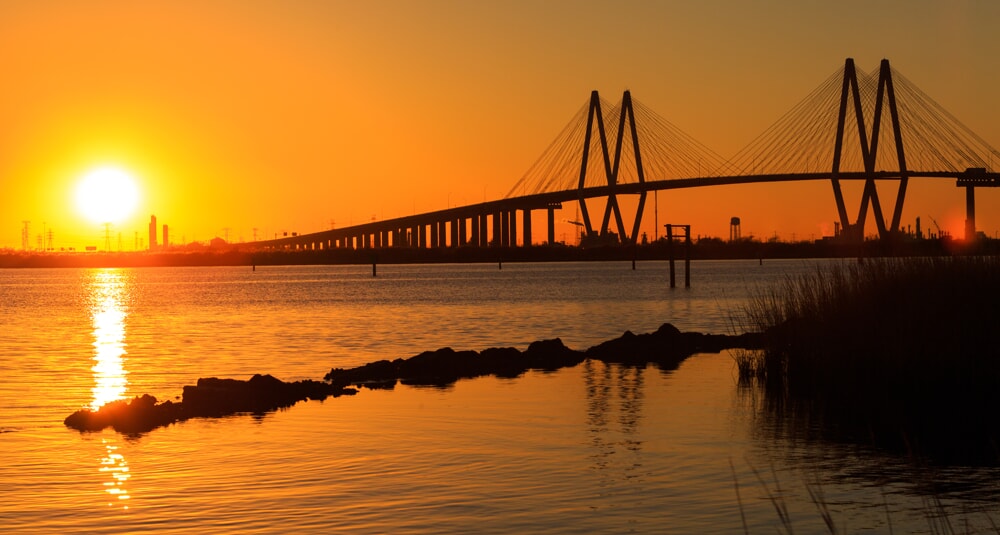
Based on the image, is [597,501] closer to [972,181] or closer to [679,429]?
[679,429]

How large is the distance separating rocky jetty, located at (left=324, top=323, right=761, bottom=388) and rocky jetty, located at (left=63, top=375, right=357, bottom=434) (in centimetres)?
200

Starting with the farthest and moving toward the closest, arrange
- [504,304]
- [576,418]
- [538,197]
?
[538,197] < [504,304] < [576,418]

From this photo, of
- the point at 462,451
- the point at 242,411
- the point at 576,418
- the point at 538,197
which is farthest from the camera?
the point at 538,197

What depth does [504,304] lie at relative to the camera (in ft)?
211

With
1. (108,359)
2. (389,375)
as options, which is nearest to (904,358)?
(389,375)

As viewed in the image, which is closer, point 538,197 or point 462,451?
point 462,451

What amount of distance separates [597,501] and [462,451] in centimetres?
345

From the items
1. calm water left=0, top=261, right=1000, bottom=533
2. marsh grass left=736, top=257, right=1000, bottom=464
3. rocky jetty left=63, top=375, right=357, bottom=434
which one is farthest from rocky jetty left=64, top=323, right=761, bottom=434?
marsh grass left=736, top=257, right=1000, bottom=464

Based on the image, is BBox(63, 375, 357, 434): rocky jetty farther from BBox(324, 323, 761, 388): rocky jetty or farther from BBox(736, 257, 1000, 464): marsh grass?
BBox(736, 257, 1000, 464): marsh grass

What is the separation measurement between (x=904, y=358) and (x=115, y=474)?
10.5 meters

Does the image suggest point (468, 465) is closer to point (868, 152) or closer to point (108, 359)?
point (108, 359)

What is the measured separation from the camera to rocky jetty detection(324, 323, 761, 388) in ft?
82.7

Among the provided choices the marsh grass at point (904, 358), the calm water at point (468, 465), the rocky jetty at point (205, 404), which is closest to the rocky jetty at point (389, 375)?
the rocky jetty at point (205, 404)

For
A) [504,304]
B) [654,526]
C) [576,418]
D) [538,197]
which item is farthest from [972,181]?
[654,526]
